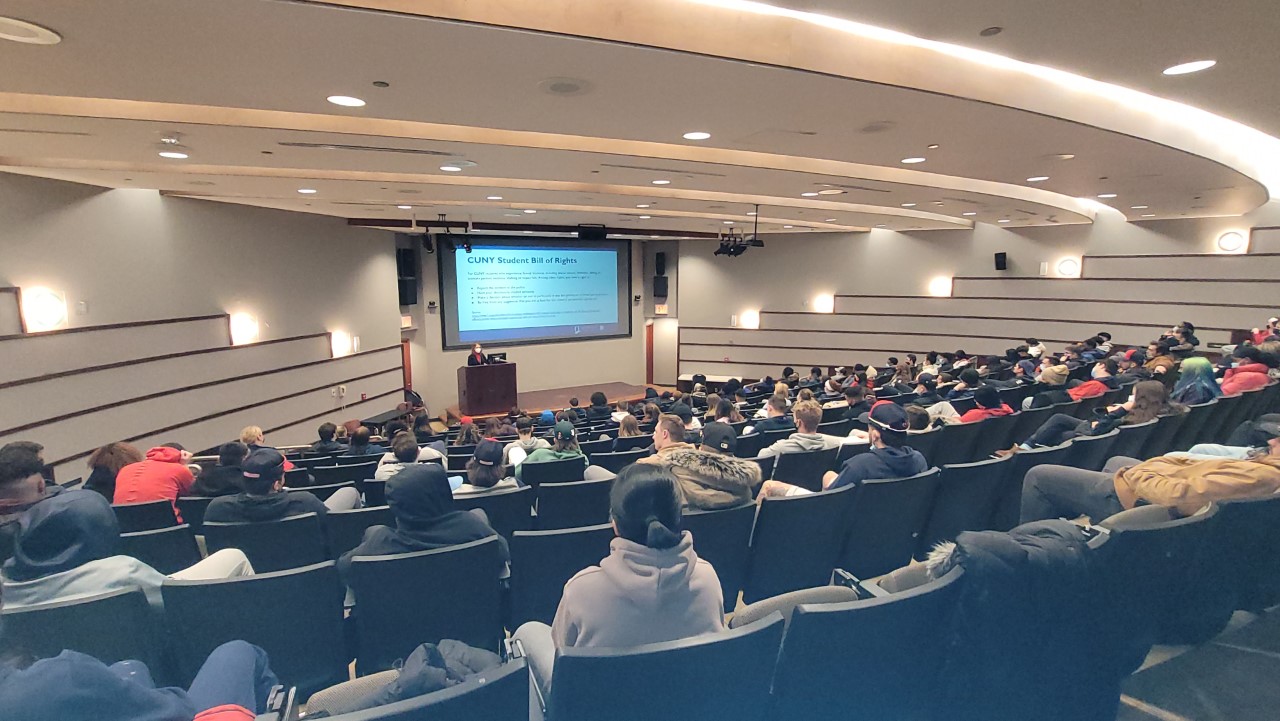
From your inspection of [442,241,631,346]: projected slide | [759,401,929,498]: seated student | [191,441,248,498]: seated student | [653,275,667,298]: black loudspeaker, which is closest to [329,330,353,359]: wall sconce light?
[442,241,631,346]: projected slide

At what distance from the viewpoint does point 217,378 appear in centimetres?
876

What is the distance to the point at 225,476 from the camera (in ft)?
12.2

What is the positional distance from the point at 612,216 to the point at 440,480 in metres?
9.45

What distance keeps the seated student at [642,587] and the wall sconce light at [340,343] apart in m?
10.8

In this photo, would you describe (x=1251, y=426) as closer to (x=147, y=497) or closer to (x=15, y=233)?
(x=147, y=497)

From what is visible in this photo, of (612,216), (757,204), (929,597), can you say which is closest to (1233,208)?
(757,204)

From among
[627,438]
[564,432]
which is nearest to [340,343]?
[627,438]

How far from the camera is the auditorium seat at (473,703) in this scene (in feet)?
4.13

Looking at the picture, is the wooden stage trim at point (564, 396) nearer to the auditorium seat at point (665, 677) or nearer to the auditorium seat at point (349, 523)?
the auditorium seat at point (349, 523)

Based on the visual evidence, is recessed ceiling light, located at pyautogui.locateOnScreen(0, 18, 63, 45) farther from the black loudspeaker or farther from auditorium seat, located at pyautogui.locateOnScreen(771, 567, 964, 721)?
the black loudspeaker

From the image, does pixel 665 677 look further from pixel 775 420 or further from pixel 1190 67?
pixel 1190 67

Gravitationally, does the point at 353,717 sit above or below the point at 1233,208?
below

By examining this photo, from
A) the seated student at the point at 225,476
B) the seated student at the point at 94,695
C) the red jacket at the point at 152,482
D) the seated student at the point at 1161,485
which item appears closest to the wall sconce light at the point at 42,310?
the red jacket at the point at 152,482

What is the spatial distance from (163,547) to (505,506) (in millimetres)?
1651
